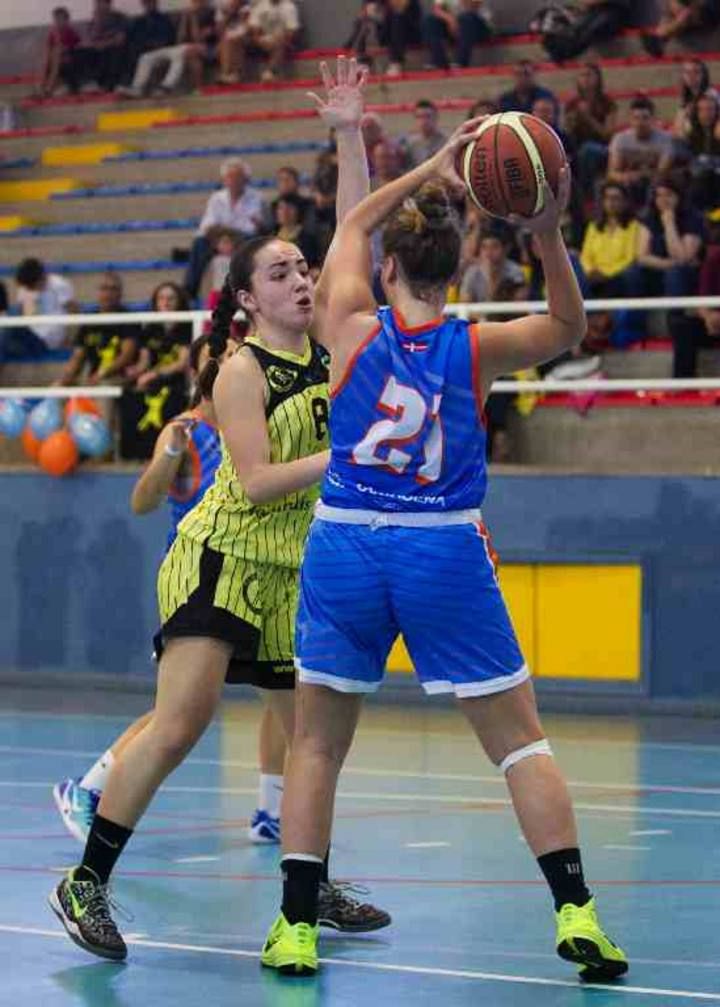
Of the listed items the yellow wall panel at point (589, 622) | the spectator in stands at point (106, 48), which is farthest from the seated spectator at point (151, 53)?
the yellow wall panel at point (589, 622)

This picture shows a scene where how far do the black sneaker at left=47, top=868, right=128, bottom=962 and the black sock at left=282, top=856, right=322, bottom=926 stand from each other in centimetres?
60

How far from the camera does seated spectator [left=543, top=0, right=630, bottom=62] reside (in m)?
22.1

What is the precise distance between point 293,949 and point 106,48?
2092 cm

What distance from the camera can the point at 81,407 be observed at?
16984 mm

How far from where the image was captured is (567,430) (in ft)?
53.3

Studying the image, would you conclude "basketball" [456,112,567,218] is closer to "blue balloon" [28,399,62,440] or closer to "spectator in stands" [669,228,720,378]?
"spectator in stands" [669,228,720,378]

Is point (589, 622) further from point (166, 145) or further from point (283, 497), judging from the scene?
point (166, 145)

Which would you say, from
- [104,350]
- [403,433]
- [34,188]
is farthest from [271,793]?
[34,188]

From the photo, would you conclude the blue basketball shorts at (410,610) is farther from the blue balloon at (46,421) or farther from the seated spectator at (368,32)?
the seated spectator at (368,32)

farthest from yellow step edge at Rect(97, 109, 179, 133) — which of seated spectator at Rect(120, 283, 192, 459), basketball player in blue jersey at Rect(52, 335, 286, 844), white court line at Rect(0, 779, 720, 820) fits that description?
basketball player in blue jersey at Rect(52, 335, 286, 844)

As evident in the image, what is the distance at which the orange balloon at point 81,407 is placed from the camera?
1692 cm

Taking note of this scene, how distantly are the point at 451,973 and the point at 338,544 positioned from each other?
1.32m

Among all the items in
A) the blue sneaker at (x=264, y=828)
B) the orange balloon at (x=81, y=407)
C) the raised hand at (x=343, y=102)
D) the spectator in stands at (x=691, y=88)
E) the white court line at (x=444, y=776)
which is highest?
the spectator in stands at (x=691, y=88)

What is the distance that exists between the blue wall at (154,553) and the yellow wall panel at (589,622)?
63mm
